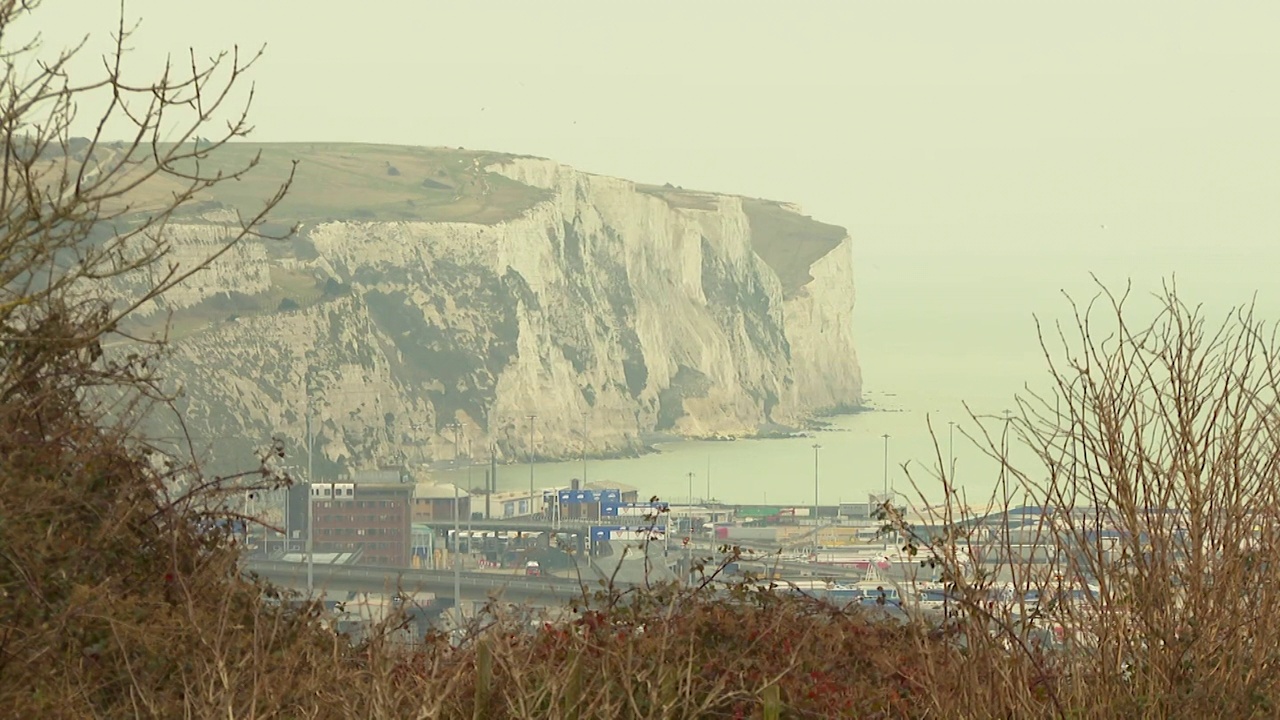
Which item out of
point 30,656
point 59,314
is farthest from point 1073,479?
point 59,314

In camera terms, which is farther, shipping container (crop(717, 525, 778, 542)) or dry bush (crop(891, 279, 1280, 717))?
shipping container (crop(717, 525, 778, 542))

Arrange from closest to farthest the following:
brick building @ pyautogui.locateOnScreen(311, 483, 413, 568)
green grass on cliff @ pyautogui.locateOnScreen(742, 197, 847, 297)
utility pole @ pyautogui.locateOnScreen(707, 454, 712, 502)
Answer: brick building @ pyautogui.locateOnScreen(311, 483, 413, 568)
utility pole @ pyautogui.locateOnScreen(707, 454, 712, 502)
green grass on cliff @ pyautogui.locateOnScreen(742, 197, 847, 297)

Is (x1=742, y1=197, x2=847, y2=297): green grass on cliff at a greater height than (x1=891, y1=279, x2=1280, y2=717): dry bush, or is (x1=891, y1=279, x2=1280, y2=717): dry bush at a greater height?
(x1=742, y1=197, x2=847, y2=297): green grass on cliff

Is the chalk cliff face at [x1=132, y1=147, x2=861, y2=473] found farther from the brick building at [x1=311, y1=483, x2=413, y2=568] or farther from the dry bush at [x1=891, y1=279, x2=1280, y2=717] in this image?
the dry bush at [x1=891, y1=279, x2=1280, y2=717]

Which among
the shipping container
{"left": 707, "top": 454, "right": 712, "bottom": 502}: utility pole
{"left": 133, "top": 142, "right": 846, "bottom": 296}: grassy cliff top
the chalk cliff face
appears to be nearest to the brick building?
the chalk cliff face

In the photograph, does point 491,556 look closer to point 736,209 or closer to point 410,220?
point 410,220

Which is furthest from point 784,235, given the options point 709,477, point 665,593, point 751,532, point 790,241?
point 665,593

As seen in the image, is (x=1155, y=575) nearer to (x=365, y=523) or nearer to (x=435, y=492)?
(x=365, y=523)
